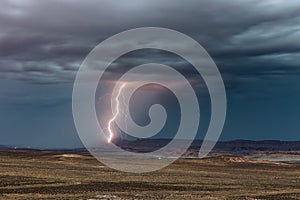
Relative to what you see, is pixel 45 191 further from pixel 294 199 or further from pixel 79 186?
pixel 294 199

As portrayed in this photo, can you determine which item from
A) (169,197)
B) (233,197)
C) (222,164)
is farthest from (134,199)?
(222,164)

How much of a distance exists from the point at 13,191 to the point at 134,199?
50.3ft

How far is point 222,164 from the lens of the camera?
13300cm

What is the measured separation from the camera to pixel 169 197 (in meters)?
49.4

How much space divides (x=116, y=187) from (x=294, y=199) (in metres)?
24.1

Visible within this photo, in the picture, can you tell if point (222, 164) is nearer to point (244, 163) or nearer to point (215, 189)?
point (244, 163)

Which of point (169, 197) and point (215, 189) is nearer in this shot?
point (169, 197)

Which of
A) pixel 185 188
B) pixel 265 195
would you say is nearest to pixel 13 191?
pixel 185 188

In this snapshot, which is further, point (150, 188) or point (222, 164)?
point (222, 164)

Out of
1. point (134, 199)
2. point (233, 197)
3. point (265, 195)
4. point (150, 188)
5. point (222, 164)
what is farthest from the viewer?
point (222, 164)

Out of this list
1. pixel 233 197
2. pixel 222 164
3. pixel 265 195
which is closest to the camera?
pixel 233 197

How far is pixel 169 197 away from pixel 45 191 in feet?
51.1

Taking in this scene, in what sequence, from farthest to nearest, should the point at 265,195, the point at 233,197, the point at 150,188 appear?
the point at 150,188, the point at 265,195, the point at 233,197

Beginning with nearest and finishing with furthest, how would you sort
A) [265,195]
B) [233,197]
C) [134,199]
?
[134,199]
[233,197]
[265,195]
